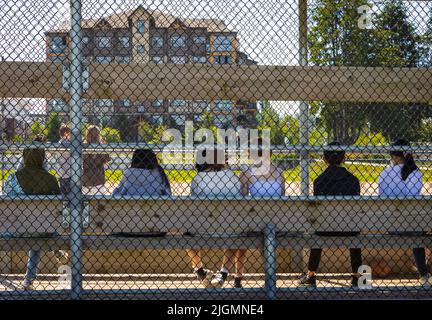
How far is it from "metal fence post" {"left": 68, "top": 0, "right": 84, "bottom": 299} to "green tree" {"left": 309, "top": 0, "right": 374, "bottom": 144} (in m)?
2.44

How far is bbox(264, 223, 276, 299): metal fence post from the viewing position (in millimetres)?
4152

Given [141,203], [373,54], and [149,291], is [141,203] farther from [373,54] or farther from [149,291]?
[373,54]

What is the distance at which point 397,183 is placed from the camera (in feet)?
16.4

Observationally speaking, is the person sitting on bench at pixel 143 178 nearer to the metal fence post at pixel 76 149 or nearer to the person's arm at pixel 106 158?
the metal fence post at pixel 76 149

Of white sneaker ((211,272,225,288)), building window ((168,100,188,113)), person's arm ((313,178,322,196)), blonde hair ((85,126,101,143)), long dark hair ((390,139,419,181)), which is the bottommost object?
white sneaker ((211,272,225,288))

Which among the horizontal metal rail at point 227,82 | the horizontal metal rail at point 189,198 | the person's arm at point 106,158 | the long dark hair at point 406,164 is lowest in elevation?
the horizontal metal rail at point 189,198

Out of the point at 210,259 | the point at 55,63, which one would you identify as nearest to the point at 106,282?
the point at 210,259

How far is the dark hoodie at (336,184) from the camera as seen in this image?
4.79 m

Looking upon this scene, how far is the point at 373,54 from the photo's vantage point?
20.3ft

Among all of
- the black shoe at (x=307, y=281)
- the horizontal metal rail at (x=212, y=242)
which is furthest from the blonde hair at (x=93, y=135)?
the black shoe at (x=307, y=281)

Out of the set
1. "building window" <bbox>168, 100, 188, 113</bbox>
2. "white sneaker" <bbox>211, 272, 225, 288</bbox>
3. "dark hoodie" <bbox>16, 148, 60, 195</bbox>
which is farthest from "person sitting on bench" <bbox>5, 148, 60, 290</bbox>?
"building window" <bbox>168, 100, 188, 113</bbox>

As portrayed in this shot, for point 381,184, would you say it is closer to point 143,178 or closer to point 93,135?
point 143,178

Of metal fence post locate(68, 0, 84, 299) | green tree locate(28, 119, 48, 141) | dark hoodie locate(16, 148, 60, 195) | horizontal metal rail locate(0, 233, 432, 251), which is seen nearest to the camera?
metal fence post locate(68, 0, 84, 299)

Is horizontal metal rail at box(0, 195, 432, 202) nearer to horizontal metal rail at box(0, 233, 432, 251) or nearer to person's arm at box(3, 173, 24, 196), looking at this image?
horizontal metal rail at box(0, 233, 432, 251)
